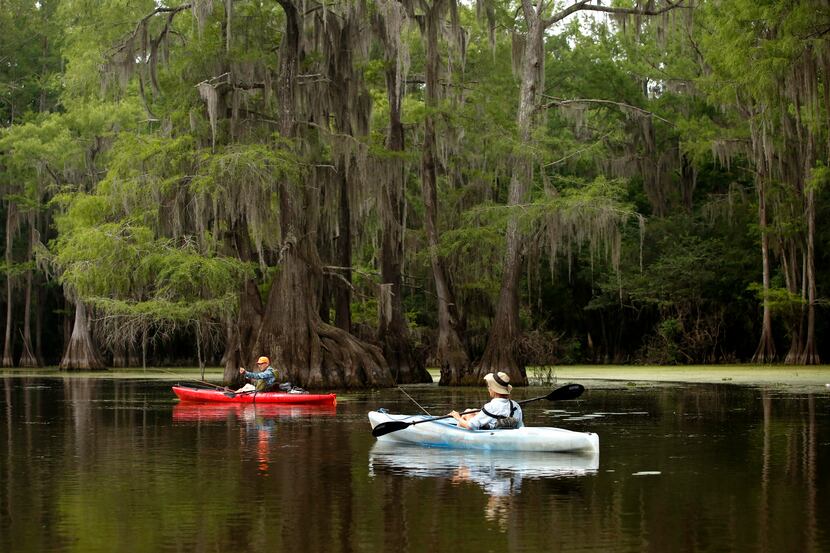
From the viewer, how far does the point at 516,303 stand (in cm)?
3288

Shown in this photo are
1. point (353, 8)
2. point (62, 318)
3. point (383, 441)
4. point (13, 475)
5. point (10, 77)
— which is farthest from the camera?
point (62, 318)

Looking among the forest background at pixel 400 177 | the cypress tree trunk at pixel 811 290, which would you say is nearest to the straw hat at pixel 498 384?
the forest background at pixel 400 177

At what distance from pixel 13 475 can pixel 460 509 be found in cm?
492

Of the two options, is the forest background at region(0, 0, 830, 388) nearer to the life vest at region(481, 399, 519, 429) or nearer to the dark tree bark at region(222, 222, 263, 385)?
the dark tree bark at region(222, 222, 263, 385)

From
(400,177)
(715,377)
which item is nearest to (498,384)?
(400,177)

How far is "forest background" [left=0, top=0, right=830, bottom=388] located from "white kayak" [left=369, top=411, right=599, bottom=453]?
34.3 feet

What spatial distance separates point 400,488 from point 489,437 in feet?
10.6

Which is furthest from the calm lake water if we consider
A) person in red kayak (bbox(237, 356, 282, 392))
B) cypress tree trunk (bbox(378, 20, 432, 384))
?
cypress tree trunk (bbox(378, 20, 432, 384))

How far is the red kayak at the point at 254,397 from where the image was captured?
920 inches

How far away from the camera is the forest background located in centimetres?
3009

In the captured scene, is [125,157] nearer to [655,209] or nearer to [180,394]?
[180,394]

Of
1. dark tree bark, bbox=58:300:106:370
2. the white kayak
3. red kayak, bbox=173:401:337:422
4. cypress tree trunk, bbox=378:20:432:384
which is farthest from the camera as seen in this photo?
dark tree bark, bbox=58:300:106:370

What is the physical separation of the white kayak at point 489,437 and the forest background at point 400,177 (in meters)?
10.5

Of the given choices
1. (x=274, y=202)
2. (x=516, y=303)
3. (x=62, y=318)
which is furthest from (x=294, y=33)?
(x=62, y=318)
